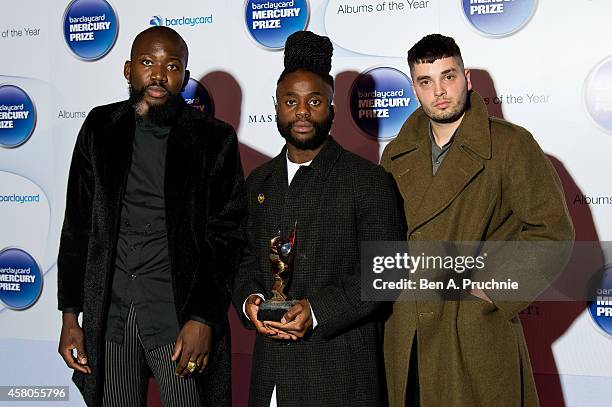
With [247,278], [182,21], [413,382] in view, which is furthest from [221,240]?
[182,21]

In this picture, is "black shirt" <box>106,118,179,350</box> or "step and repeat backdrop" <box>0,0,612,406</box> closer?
"black shirt" <box>106,118,179,350</box>

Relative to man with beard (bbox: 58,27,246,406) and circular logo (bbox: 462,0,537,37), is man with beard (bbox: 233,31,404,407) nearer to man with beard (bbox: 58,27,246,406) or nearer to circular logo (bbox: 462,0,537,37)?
man with beard (bbox: 58,27,246,406)

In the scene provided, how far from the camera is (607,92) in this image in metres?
3.05

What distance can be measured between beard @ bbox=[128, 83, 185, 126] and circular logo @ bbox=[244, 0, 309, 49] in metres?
1.15

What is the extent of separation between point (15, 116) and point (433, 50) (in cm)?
242

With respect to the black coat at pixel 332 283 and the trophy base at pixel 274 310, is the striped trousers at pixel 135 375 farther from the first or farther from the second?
the trophy base at pixel 274 310

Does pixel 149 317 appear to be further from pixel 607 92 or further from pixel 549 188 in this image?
pixel 607 92

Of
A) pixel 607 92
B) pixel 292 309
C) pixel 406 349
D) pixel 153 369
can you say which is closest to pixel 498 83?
pixel 607 92

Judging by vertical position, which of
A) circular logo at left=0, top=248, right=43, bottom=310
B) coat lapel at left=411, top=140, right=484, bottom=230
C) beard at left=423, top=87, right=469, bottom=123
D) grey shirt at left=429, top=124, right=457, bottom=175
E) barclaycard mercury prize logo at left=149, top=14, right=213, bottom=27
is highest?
barclaycard mercury prize logo at left=149, top=14, right=213, bottom=27

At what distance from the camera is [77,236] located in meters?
2.41

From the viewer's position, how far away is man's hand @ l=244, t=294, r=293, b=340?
213 centimetres

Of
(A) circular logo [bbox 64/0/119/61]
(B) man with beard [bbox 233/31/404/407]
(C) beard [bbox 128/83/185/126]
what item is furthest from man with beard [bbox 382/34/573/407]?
(A) circular logo [bbox 64/0/119/61]

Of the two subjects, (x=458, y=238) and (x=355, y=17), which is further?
(x=355, y=17)

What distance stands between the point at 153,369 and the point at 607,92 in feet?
6.52
